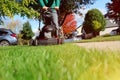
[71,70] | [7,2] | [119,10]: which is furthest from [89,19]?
[71,70]

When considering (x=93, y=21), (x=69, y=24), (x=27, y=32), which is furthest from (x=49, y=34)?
(x=69, y=24)

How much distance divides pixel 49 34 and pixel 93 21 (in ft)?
141

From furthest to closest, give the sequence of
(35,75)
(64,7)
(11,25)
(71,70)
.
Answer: (11,25) < (64,7) < (71,70) < (35,75)

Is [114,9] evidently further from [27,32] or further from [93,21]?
[27,32]

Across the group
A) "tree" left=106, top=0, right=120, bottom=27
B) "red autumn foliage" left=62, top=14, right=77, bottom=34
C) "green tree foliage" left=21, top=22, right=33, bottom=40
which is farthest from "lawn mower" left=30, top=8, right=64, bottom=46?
"red autumn foliage" left=62, top=14, right=77, bottom=34

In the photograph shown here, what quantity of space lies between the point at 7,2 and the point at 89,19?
124 feet

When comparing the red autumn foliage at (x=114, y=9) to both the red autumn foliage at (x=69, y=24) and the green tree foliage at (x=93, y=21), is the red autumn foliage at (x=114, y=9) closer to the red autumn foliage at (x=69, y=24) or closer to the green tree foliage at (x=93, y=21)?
the green tree foliage at (x=93, y=21)

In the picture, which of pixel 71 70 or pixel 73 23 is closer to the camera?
pixel 71 70

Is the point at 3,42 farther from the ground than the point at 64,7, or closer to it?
closer to it

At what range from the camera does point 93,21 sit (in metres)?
54.2

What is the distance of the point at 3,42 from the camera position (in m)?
30.2

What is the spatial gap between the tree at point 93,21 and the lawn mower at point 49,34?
4240 cm

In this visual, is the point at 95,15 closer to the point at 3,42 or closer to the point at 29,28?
the point at 29,28

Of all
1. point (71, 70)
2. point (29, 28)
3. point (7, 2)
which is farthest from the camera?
point (29, 28)
